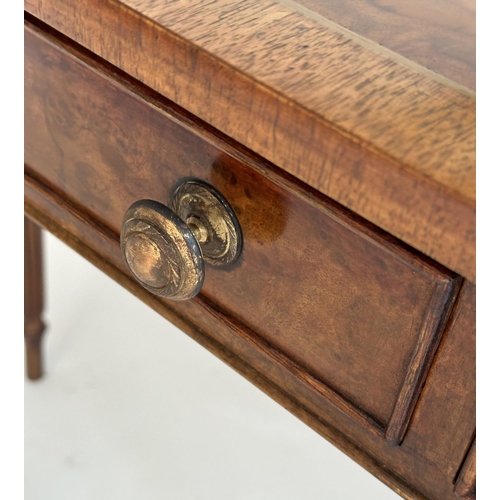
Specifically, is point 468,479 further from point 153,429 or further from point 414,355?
point 153,429

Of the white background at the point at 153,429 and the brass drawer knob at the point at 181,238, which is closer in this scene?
the brass drawer knob at the point at 181,238

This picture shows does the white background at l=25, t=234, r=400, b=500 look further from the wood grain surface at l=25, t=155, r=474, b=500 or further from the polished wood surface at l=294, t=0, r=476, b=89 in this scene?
the polished wood surface at l=294, t=0, r=476, b=89

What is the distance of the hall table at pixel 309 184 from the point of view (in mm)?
290

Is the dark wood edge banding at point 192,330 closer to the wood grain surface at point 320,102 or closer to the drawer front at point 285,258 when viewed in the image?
the drawer front at point 285,258

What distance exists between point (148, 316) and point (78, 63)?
1.95 ft

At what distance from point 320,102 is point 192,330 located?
0.23 m

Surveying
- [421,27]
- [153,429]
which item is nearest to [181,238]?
[421,27]

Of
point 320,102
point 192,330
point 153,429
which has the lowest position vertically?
point 153,429

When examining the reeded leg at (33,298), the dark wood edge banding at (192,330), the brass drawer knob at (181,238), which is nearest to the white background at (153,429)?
the reeded leg at (33,298)

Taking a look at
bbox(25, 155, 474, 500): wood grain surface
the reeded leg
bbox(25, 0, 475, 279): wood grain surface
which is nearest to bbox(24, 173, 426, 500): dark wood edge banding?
bbox(25, 155, 474, 500): wood grain surface

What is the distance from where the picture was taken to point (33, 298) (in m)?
0.86

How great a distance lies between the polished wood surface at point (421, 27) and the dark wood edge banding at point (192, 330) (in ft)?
0.67

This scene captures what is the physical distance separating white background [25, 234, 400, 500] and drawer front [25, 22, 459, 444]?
0.40m

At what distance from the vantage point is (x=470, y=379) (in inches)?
13.0
